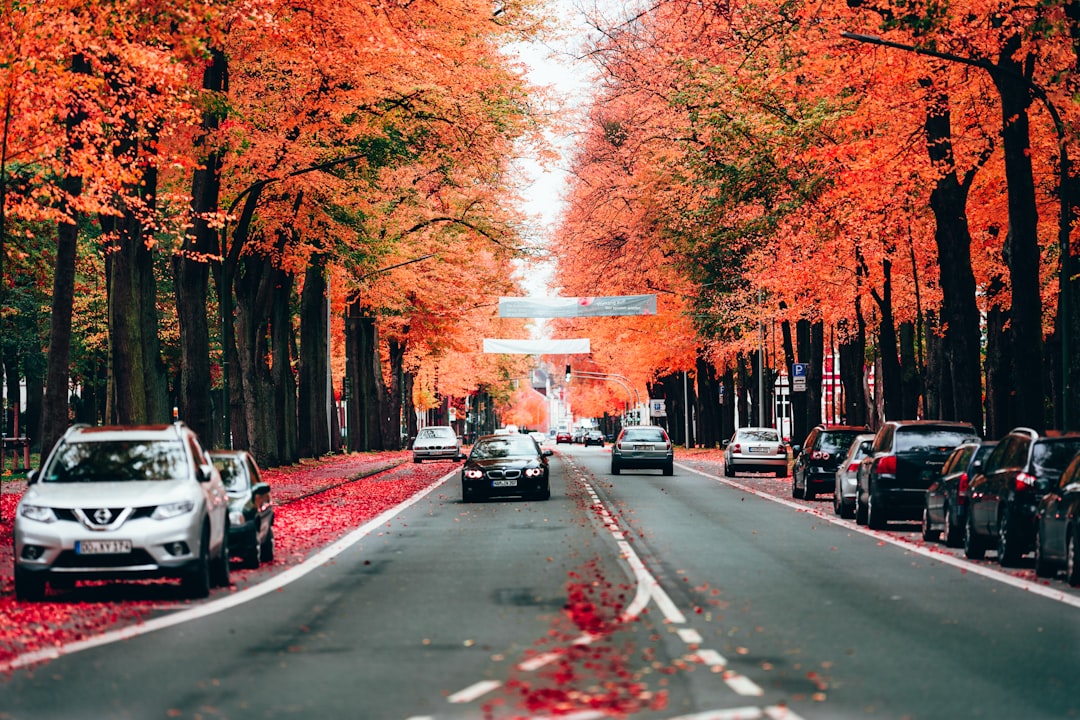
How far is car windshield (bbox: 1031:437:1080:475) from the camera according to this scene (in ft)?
64.8

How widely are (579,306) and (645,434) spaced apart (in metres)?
12.2

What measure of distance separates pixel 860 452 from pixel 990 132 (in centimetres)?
683

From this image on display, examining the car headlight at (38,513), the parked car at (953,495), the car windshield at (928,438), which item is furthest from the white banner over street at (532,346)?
the car headlight at (38,513)

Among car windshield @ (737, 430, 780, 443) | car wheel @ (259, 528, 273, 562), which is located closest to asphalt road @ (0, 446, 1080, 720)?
car wheel @ (259, 528, 273, 562)

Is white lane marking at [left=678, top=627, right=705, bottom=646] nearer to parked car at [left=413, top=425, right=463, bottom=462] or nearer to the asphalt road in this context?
the asphalt road

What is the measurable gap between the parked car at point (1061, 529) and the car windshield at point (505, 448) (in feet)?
62.3

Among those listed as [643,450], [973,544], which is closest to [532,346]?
[643,450]

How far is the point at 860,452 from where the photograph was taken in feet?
99.9

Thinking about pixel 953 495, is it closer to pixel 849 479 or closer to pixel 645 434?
pixel 849 479

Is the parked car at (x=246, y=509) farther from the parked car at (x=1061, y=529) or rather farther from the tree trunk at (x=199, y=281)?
the tree trunk at (x=199, y=281)

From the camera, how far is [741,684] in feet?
34.1

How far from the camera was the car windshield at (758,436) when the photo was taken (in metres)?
52.0

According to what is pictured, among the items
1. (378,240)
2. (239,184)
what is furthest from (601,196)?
(239,184)

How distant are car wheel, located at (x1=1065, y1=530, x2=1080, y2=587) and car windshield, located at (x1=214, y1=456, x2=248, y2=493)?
928cm
